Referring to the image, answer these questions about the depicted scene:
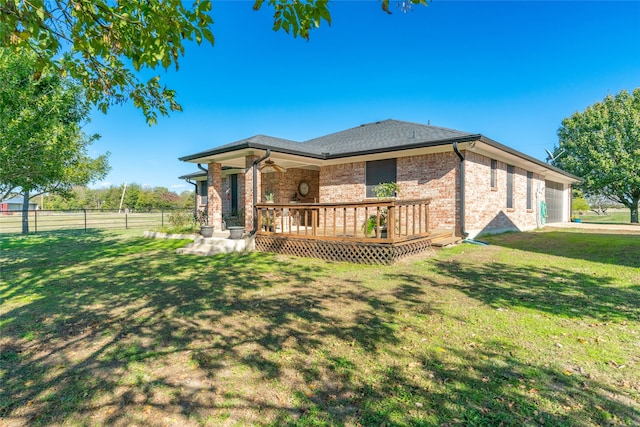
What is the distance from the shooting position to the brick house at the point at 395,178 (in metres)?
9.66

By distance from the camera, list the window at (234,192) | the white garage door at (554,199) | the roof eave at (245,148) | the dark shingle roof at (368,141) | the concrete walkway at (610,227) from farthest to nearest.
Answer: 1. the white garage door at (554,199)
2. the window at (234,192)
3. the concrete walkway at (610,227)
4. the dark shingle roof at (368,141)
5. the roof eave at (245,148)

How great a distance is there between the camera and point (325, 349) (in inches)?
117

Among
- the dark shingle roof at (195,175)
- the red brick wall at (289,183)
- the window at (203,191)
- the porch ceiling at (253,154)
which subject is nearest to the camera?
the porch ceiling at (253,154)

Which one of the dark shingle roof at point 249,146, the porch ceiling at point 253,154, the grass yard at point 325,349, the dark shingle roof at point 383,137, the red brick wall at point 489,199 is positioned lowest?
the grass yard at point 325,349

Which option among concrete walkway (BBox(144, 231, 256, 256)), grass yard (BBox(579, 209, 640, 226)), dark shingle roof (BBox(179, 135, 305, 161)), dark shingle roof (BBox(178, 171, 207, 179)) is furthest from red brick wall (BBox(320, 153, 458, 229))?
grass yard (BBox(579, 209, 640, 226))

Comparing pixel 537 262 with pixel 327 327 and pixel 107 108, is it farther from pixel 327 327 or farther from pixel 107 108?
pixel 107 108

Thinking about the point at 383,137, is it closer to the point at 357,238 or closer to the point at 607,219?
the point at 357,238

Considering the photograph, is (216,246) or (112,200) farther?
(112,200)

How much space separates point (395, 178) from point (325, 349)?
31.0ft

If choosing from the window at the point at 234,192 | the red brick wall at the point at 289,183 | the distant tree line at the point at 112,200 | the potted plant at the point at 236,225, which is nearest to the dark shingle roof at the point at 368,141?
the red brick wall at the point at 289,183

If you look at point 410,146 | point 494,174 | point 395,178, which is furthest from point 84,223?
point 494,174

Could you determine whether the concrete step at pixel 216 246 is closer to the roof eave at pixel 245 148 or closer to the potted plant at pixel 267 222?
the potted plant at pixel 267 222

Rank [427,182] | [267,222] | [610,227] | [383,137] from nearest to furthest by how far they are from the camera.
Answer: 1. [267,222]
2. [427,182]
3. [383,137]
4. [610,227]

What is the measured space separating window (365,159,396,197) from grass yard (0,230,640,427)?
6.28 m
